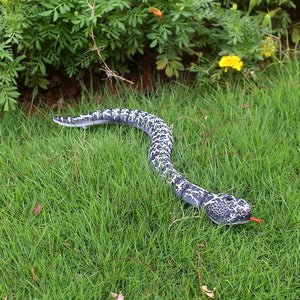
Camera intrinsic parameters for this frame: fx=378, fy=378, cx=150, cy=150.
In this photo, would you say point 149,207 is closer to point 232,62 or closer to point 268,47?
point 232,62

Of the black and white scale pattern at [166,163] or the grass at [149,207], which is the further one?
the black and white scale pattern at [166,163]

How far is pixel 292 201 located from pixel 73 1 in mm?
3111

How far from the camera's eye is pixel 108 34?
14.3 ft

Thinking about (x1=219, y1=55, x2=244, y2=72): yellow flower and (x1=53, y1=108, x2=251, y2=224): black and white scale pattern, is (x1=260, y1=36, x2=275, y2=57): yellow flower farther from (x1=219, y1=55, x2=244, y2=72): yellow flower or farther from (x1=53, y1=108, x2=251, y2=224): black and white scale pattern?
(x1=53, y1=108, x2=251, y2=224): black and white scale pattern

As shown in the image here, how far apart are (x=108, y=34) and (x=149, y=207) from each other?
2.10 meters

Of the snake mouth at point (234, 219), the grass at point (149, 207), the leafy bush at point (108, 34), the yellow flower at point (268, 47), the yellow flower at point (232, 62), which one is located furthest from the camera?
the yellow flower at point (268, 47)

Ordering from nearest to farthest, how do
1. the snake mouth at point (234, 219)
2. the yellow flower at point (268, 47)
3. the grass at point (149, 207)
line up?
1. the grass at point (149, 207)
2. the snake mouth at point (234, 219)
3. the yellow flower at point (268, 47)

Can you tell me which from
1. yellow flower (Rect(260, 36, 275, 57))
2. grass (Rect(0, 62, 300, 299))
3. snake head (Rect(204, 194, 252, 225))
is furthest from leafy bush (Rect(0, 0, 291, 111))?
snake head (Rect(204, 194, 252, 225))

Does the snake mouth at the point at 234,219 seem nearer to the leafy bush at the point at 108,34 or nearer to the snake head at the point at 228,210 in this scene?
the snake head at the point at 228,210

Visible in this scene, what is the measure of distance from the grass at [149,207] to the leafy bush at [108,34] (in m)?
0.58

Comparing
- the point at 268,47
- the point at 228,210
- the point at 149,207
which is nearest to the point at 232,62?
the point at 268,47

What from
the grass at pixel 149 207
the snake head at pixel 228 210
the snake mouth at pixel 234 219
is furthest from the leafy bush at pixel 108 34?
the snake mouth at pixel 234 219

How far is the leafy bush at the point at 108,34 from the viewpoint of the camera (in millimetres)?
4195

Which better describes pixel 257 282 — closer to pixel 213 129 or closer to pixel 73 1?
pixel 213 129
